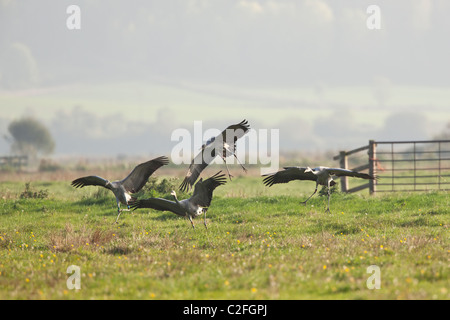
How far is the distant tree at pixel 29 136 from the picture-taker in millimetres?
111125

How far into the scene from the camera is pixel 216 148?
48.7 ft

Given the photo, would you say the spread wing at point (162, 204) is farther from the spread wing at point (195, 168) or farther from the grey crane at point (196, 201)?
the spread wing at point (195, 168)

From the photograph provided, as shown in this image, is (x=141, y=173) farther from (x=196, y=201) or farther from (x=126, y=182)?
(x=196, y=201)

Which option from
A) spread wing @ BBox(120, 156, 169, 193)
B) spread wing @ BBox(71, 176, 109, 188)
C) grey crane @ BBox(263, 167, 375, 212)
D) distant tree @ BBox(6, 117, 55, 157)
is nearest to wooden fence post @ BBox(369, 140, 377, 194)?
grey crane @ BBox(263, 167, 375, 212)

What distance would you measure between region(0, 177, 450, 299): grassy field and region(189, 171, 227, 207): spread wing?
967 millimetres

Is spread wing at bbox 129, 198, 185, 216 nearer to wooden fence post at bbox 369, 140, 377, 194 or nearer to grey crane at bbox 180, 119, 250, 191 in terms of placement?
grey crane at bbox 180, 119, 250, 191

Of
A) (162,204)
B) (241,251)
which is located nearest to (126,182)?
(162,204)

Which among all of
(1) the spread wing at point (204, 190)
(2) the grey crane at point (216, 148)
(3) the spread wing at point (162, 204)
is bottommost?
(3) the spread wing at point (162, 204)

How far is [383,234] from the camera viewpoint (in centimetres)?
1290

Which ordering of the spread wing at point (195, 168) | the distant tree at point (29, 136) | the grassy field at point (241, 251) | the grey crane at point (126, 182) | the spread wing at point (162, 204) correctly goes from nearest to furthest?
1. the grassy field at point (241, 251)
2. the spread wing at point (162, 204)
3. the grey crane at point (126, 182)
4. the spread wing at point (195, 168)
5. the distant tree at point (29, 136)

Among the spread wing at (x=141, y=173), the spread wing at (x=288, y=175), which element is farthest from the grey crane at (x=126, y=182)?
the spread wing at (x=288, y=175)

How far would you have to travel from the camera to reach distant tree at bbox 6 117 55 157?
111 meters

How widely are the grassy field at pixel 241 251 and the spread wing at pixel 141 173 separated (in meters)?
1.26

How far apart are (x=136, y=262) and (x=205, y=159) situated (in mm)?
5494
